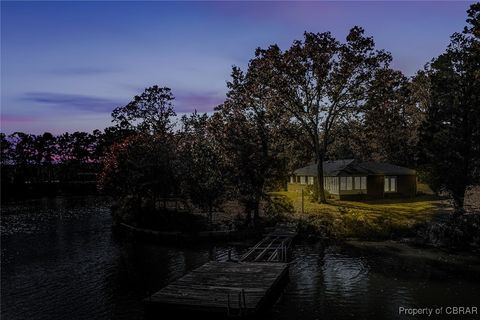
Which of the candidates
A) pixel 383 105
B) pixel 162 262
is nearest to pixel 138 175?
pixel 162 262

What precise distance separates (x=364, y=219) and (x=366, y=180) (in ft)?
52.7

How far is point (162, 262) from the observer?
98.6ft

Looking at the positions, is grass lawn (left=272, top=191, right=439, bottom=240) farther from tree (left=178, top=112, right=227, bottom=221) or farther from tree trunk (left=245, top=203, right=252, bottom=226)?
tree (left=178, top=112, right=227, bottom=221)

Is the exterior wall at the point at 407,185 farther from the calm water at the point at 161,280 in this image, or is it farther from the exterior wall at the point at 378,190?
the calm water at the point at 161,280

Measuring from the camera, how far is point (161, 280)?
83.1 ft

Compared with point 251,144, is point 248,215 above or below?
below

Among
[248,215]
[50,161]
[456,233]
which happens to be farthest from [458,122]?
[50,161]

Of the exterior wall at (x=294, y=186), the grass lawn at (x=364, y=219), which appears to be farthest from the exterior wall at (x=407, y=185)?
the exterior wall at (x=294, y=186)

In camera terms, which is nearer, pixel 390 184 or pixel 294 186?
pixel 390 184

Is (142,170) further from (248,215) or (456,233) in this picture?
(456,233)

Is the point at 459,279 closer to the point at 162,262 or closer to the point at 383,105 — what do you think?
the point at 162,262

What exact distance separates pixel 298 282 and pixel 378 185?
1332 inches

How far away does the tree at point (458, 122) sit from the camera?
38375 mm

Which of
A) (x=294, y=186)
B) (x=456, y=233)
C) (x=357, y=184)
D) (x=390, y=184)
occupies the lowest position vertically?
(x=456, y=233)
